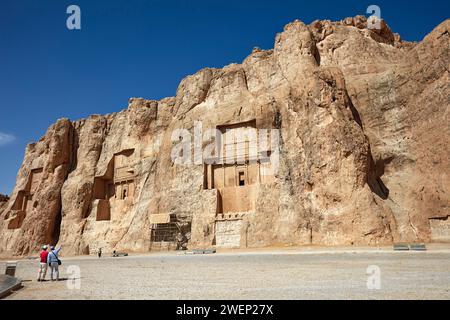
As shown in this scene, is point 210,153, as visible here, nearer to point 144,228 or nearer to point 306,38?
point 144,228

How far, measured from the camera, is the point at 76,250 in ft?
145

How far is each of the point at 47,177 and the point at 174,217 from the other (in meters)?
→ 23.9

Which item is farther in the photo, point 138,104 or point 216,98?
point 138,104

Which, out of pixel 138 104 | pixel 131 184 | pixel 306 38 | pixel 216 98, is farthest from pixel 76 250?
pixel 306 38

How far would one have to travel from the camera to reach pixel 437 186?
2816 cm

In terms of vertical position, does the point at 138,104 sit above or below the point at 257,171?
above

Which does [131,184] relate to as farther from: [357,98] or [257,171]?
[357,98]

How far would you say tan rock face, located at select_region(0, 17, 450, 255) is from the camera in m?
28.7

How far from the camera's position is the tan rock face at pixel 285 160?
2866cm

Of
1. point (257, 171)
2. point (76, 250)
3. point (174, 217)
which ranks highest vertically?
point (257, 171)

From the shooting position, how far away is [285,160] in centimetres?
3306
